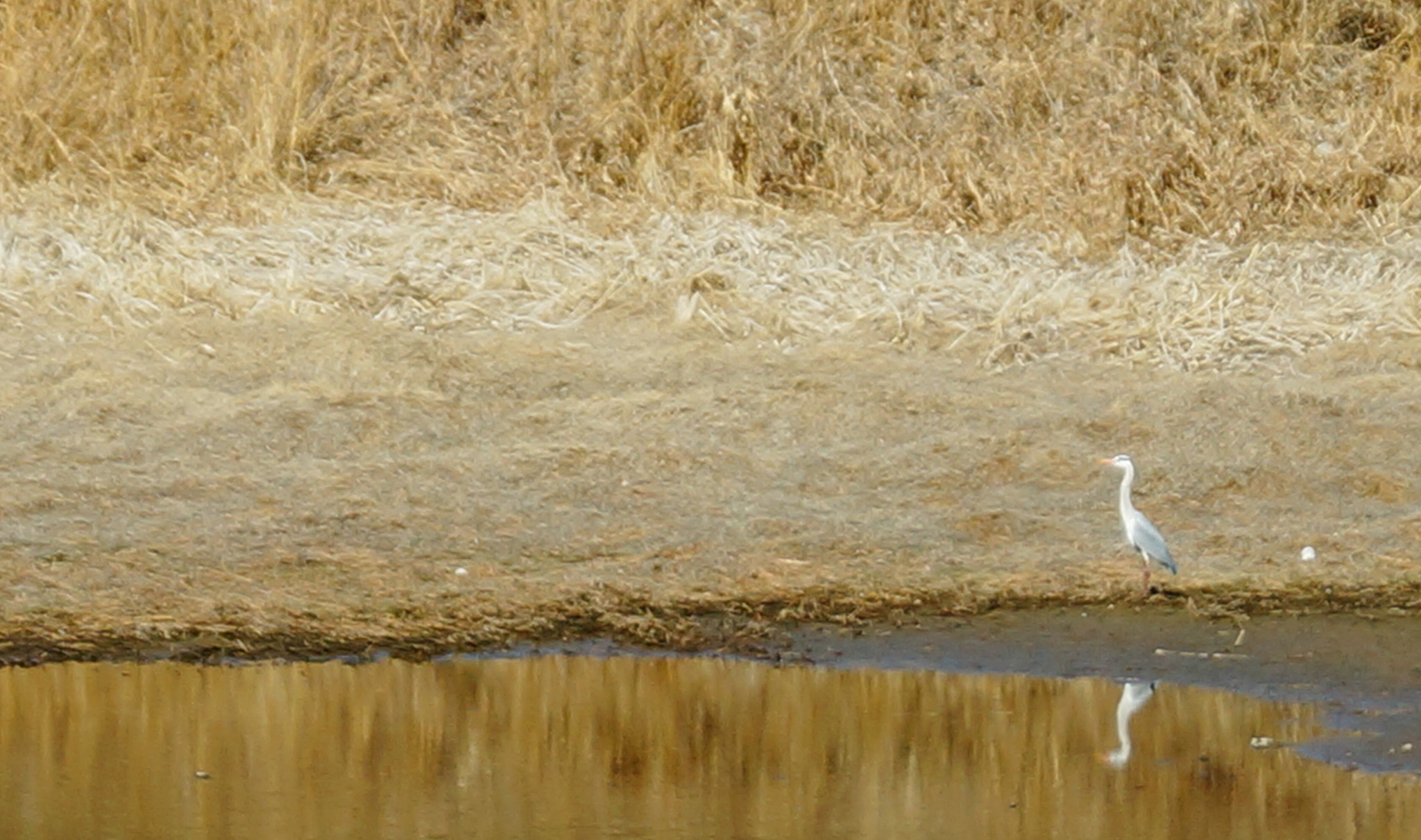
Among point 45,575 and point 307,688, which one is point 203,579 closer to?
point 45,575

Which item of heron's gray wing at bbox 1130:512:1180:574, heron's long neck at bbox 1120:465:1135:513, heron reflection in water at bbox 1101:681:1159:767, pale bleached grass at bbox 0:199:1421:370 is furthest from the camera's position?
pale bleached grass at bbox 0:199:1421:370

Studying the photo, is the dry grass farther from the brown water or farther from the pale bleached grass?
the brown water

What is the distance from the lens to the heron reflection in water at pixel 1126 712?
5977 millimetres

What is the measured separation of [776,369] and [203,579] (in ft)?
12.0

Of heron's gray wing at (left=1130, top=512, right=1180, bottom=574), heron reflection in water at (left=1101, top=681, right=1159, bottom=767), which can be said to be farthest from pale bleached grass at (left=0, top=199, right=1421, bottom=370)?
heron reflection in water at (left=1101, top=681, right=1159, bottom=767)

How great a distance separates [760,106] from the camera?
44.6 feet

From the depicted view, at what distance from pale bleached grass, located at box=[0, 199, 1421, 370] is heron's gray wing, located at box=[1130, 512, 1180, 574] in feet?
10.8

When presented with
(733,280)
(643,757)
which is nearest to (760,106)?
(733,280)

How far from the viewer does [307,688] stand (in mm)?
6574

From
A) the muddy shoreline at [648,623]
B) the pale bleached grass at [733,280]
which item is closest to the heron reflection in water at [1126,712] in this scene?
the muddy shoreline at [648,623]

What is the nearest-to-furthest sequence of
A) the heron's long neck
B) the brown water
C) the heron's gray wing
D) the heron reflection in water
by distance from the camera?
the brown water → the heron reflection in water → the heron's gray wing → the heron's long neck

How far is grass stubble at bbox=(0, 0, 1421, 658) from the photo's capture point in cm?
780

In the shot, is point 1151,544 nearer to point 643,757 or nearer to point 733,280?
point 643,757

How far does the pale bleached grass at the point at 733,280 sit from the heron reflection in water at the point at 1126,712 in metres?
4.24
